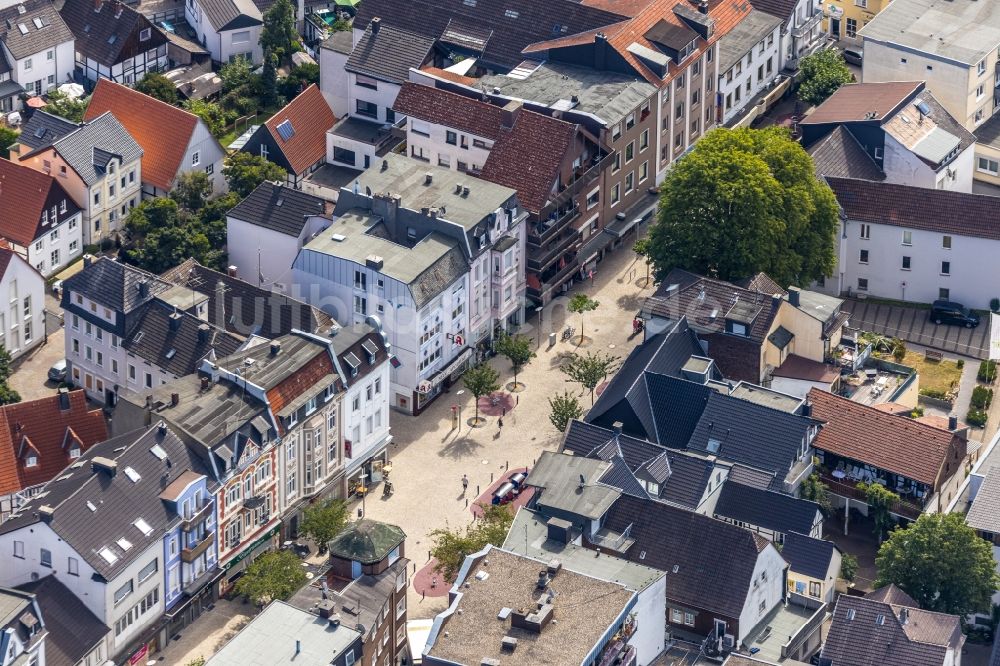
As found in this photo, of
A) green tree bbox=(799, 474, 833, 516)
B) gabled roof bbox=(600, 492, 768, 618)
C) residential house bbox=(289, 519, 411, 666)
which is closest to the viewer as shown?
residential house bbox=(289, 519, 411, 666)

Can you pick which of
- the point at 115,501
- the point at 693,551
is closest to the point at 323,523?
the point at 115,501

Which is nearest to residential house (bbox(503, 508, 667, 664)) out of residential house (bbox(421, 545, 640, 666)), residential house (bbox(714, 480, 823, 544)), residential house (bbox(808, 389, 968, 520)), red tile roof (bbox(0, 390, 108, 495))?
residential house (bbox(421, 545, 640, 666))

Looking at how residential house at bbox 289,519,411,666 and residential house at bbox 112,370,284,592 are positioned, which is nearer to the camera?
residential house at bbox 289,519,411,666

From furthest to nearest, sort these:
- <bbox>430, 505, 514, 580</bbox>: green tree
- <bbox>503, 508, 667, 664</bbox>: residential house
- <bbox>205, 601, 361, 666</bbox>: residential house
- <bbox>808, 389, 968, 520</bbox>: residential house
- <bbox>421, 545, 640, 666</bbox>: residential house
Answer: <bbox>808, 389, 968, 520</bbox>: residential house → <bbox>430, 505, 514, 580</bbox>: green tree → <bbox>503, 508, 667, 664</bbox>: residential house → <bbox>205, 601, 361, 666</bbox>: residential house → <bbox>421, 545, 640, 666</bbox>: residential house

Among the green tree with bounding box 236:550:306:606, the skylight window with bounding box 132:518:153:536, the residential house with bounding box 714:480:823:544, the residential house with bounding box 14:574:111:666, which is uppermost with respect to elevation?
the skylight window with bounding box 132:518:153:536

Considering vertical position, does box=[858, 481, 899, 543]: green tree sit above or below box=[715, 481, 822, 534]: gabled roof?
below

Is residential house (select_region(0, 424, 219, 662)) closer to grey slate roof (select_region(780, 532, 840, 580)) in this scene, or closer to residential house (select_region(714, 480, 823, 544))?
residential house (select_region(714, 480, 823, 544))

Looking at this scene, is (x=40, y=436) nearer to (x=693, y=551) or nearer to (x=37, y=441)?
(x=37, y=441)
